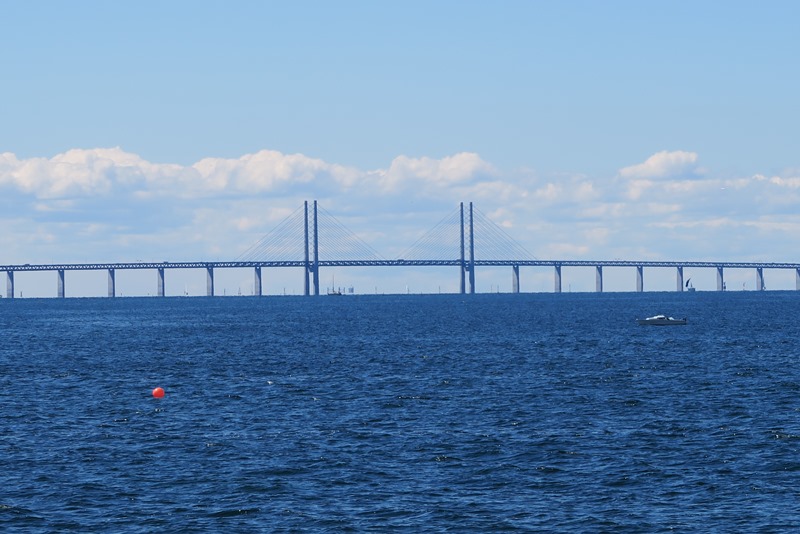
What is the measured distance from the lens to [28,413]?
5472cm

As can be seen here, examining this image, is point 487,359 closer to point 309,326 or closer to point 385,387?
point 385,387

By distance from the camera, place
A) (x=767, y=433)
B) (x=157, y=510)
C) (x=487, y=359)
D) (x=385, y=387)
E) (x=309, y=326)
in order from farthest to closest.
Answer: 1. (x=309, y=326)
2. (x=487, y=359)
3. (x=385, y=387)
4. (x=767, y=433)
5. (x=157, y=510)

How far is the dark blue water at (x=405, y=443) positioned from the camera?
33812mm

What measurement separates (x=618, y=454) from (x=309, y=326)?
360ft

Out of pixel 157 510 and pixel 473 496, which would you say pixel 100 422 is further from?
pixel 473 496


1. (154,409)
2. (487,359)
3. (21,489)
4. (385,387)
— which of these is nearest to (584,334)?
(487,359)

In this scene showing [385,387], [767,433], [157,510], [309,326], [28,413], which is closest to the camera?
[157,510]

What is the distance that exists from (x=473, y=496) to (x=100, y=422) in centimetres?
2105

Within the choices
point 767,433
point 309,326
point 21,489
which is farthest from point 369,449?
point 309,326

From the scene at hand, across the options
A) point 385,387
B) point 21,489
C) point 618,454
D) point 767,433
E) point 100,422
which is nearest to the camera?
point 21,489

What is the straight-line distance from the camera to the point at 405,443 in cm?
4488

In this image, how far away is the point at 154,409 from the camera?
56.2 meters

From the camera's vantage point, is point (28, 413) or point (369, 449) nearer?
point (369, 449)

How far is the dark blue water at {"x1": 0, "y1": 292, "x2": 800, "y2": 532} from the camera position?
33.8 metres
